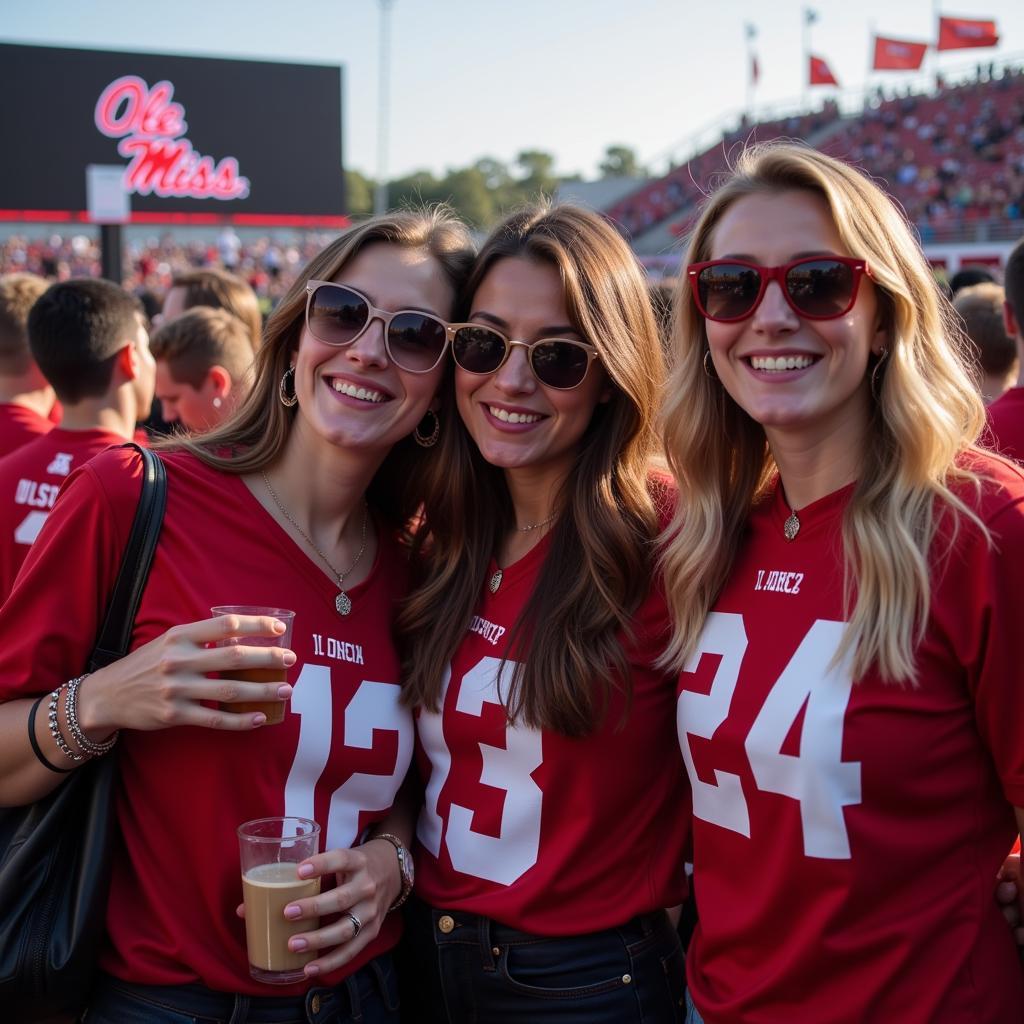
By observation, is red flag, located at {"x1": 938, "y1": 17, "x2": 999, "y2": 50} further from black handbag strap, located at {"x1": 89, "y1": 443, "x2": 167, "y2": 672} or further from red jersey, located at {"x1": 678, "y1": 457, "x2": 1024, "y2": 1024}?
black handbag strap, located at {"x1": 89, "y1": 443, "x2": 167, "y2": 672}

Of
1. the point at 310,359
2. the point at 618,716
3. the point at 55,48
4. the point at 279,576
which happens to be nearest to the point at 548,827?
the point at 618,716

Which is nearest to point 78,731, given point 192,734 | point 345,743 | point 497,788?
point 192,734

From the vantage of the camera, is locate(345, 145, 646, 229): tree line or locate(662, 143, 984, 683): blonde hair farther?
locate(345, 145, 646, 229): tree line

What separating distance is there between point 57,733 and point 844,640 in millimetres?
1568

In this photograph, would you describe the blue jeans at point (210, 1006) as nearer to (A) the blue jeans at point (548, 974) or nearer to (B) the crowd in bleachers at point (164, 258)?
(A) the blue jeans at point (548, 974)

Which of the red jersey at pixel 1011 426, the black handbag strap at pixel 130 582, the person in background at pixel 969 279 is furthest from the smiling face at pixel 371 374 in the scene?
the person in background at pixel 969 279

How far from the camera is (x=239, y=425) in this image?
2.78 meters

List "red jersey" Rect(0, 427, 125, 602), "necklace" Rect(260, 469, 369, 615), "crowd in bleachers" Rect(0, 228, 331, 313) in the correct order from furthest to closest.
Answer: "crowd in bleachers" Rect(0, 228, 331, 313) < "red jersey" Rect(0, 427, 125, 602) < "necklace" Rect(260, 469, 369, 615)

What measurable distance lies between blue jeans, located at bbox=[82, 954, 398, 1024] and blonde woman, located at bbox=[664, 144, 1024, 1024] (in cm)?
78

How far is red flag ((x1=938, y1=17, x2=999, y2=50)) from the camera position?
128ft

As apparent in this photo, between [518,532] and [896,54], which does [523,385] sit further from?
[896,54]

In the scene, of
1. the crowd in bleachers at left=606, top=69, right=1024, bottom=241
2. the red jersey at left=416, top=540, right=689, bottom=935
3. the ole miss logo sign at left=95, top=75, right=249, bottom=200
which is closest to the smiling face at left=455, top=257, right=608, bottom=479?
the red jersey at left=416, top=540, right=689, bottom=935

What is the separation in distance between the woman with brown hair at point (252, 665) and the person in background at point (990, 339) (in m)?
3.90

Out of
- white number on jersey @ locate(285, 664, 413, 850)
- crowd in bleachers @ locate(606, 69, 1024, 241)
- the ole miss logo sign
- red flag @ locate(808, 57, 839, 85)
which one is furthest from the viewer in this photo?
red flag @ locate(808, 57, 839, 85)
